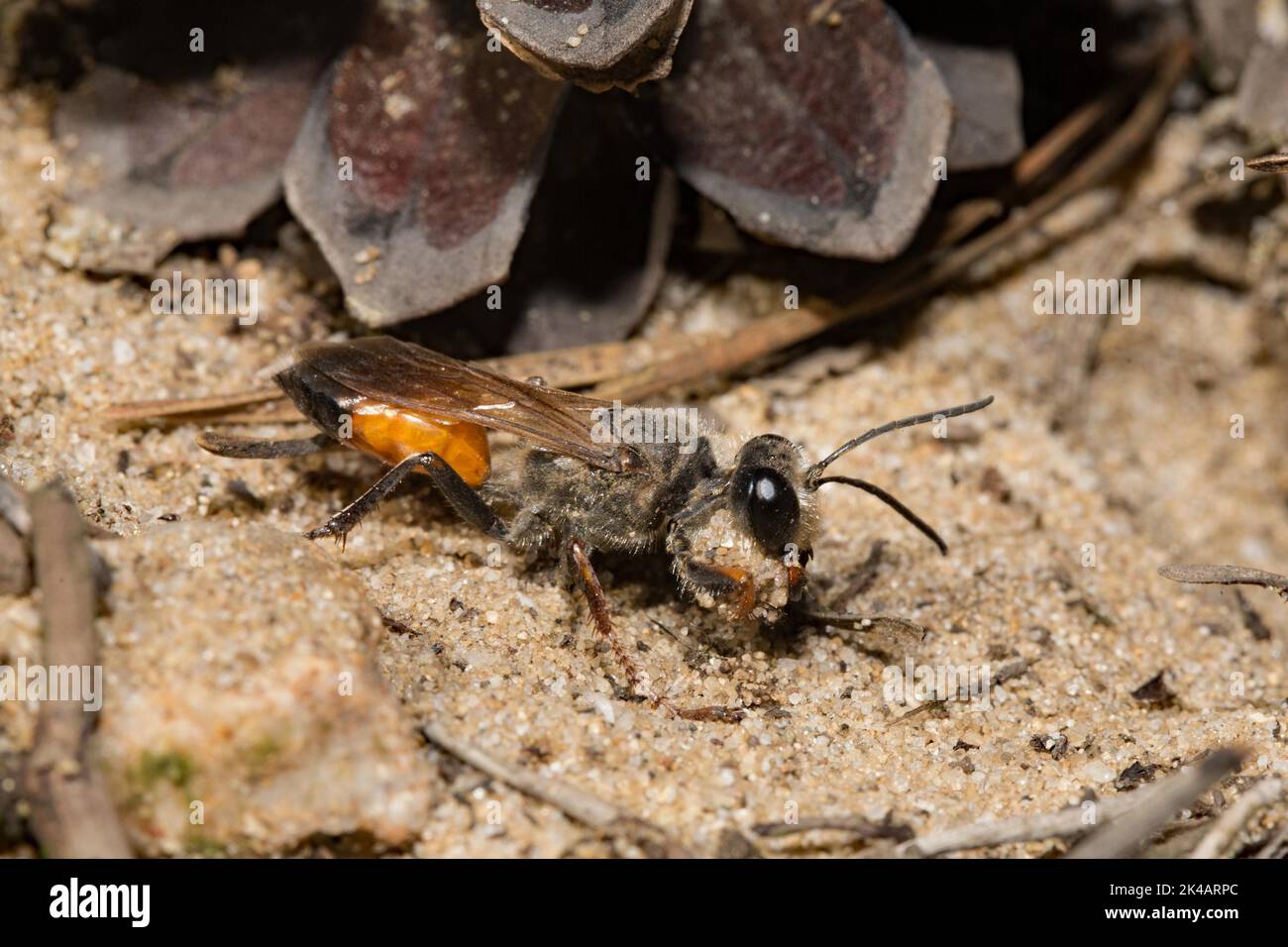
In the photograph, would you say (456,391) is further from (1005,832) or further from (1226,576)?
(1226,576)

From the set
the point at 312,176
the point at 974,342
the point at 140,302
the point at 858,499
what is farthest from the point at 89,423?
the point at 974,342

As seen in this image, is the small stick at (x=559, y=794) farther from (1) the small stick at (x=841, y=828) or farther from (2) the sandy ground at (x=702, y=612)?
(1) the small stick at (x=841, y=828)

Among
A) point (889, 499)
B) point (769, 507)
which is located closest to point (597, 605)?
point (769, 507)

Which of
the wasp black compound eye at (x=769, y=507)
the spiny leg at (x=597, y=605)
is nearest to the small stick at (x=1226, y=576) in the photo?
the wasp black compound eye at (x=769, y=507)

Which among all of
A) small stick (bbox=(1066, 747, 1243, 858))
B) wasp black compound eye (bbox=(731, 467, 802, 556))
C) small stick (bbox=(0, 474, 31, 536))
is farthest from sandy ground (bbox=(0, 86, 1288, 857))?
wasp black compound eye (bbox=(731, 467, 802, 556))

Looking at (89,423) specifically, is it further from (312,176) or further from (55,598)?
(55,598)

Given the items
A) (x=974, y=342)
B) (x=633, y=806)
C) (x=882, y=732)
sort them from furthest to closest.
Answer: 1. (x=974, y=342)
2. (x=882, y=732)
3. (x=633, y=806)
